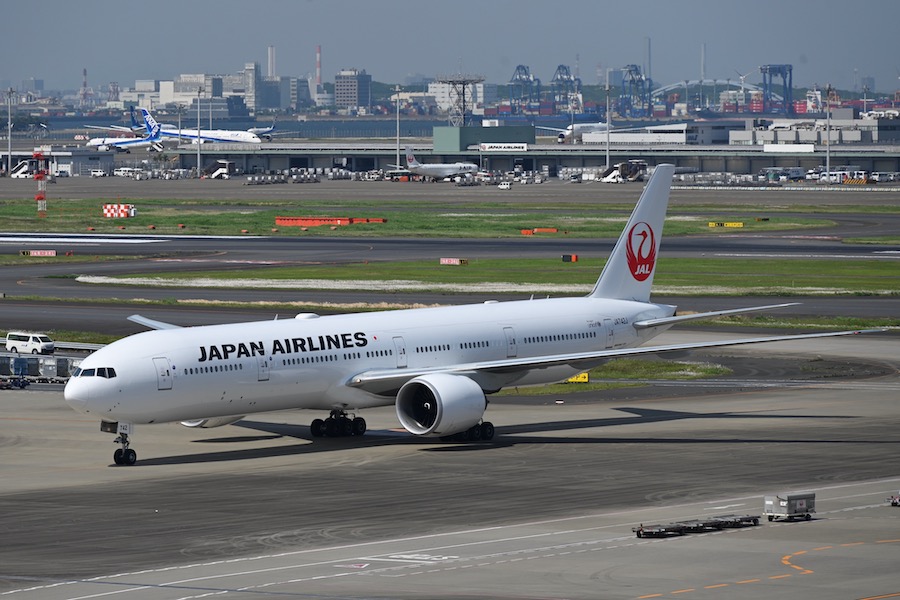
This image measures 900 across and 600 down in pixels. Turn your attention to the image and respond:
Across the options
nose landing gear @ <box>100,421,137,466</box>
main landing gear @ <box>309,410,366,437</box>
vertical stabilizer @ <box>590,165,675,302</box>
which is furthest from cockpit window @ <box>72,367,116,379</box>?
vertical stabilizer @ <box>590,165,675,302</box>

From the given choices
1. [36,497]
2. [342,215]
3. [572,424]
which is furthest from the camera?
[342,215]

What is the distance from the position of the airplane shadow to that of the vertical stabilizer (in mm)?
5418

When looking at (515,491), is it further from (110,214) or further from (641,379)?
(110,214)

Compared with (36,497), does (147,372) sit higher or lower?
higher

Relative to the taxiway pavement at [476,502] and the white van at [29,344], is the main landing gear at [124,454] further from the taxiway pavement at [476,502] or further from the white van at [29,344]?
the white van at [29,344]

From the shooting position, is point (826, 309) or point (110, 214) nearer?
point (826, 309)

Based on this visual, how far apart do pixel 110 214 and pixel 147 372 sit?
140458 mm

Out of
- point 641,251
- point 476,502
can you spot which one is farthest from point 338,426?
point 641,251

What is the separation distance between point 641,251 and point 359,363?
1532 cm

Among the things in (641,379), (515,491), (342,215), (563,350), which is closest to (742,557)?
(515,491)

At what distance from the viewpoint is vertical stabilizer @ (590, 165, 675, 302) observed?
62438 millimetres

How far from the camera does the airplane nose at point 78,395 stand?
48.4 meters

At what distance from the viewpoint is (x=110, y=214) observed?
607 ft

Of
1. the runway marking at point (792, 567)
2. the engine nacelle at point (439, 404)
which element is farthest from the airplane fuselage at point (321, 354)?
the runway marking at point (792, 567)
